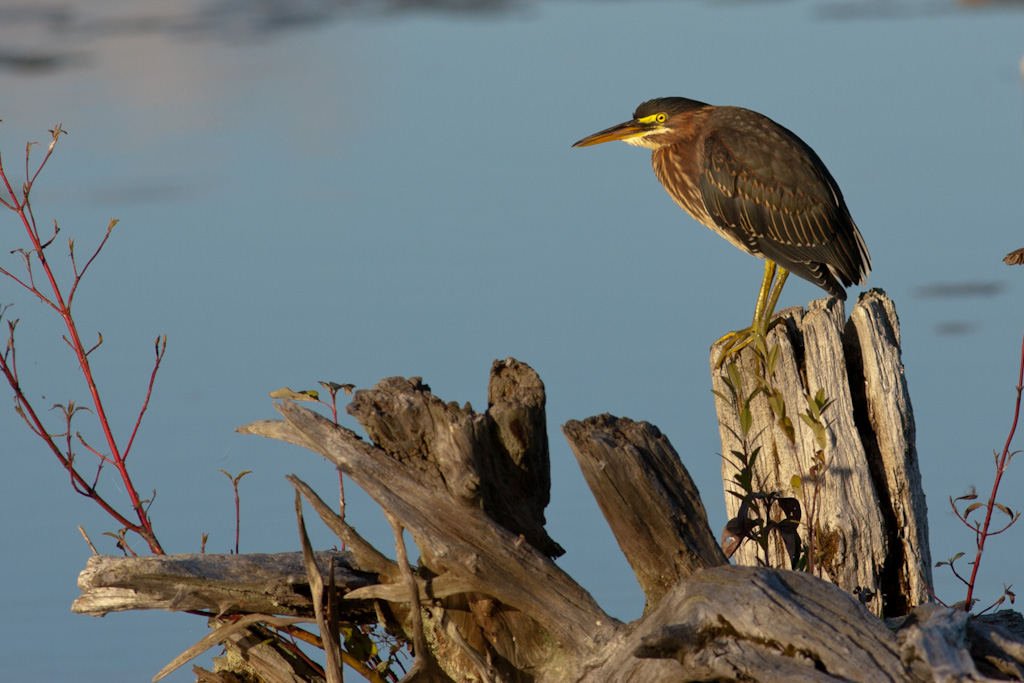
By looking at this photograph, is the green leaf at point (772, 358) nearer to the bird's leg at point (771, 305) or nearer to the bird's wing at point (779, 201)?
the bird's leg at point (771, 305)

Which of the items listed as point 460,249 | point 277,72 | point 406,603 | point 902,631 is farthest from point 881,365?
point 277,72

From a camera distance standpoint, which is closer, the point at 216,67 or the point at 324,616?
the point at 324,616

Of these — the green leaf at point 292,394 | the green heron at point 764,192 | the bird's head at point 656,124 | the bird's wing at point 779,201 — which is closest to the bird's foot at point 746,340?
the green heron at point 764,192

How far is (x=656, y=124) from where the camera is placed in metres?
5.24

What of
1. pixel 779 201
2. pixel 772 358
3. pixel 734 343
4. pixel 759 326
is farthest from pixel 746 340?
pixel 779 201

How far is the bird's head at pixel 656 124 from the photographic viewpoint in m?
5.18

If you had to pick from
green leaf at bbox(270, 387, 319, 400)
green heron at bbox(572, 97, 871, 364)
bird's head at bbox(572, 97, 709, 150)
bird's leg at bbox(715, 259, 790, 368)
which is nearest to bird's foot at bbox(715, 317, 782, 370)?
bird's leg at bbox(715, 259, 790, 368)

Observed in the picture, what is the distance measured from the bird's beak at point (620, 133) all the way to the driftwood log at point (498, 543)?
7.84 feet

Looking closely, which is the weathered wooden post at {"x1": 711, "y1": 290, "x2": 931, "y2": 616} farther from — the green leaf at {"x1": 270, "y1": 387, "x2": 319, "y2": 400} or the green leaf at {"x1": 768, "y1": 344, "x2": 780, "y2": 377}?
the green leaf at {"x1": 270, "y1": 387, "x2": 319, "y2": 400}

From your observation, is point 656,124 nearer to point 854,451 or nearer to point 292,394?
point 854,451

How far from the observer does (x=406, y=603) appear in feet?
9.86

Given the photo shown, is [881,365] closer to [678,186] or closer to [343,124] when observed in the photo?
→ [678,186]

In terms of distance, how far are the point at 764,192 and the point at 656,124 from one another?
0.63 metres

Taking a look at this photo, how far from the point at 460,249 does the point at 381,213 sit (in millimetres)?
1097
